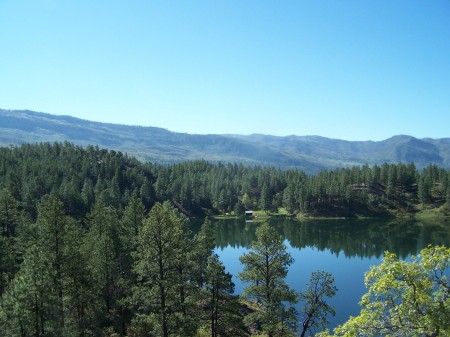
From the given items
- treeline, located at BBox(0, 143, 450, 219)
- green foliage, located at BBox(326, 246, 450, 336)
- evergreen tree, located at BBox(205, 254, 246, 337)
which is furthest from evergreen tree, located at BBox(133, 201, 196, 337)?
treeline, located at BBox(0, 143, 450, 219)

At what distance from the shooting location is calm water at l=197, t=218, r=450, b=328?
7850 centimetres

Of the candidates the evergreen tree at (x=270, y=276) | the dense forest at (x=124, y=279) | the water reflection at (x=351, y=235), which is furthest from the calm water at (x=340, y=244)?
the dense forest at (x=124, y=279)

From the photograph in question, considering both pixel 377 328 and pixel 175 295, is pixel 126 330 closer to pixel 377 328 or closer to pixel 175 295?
pixel 175 295

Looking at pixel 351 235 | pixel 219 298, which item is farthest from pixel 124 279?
pixel 351 235

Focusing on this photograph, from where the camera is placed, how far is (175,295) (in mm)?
33781

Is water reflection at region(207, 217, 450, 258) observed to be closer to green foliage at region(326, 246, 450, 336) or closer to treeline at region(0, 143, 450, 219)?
treeline at region(0, 143, 450, 219)

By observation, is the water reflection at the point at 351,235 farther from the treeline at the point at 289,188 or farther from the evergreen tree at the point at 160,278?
the evergreen tree at the point at 160,278

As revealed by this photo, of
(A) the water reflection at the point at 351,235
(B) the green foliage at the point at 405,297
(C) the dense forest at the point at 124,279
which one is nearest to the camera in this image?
(B) the green foliage at the point at 405,297

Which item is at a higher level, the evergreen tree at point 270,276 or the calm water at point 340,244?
the evergreen tree at point 270,276

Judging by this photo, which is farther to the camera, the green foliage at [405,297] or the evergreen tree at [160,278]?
the evergreen tree at [160,278]

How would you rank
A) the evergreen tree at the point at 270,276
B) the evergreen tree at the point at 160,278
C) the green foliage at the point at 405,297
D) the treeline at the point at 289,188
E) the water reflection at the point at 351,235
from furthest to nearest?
the treeline at the point at 289,188 → the water reflection at the point at 351,235 → the evergreen tree at the point at 270,276 → the evergreen tree at the point at 160,278 → the green foliage at the point at 405,297

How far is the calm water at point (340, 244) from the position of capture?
78500mm

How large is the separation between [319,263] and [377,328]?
89.3 m

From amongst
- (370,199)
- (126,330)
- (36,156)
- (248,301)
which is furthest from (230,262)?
(36,156)
